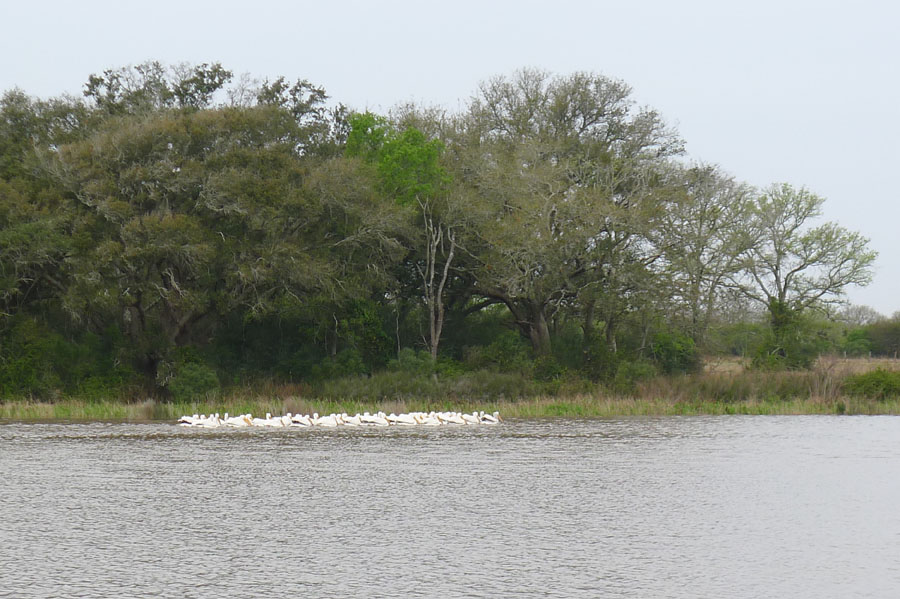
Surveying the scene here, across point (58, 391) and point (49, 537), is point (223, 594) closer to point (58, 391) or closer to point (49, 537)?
point (49, 537)

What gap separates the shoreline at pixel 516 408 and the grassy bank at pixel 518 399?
0.10 ft

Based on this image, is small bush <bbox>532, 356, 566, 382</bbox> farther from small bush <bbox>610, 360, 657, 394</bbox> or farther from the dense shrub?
the dense shrub

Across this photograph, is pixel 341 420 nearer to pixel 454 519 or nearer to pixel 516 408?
pixel 516 408

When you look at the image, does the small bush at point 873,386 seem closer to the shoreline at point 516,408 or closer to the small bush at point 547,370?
the shoreline at point 516,408

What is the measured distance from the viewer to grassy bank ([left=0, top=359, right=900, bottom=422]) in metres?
33.6

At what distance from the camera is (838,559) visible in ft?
35.1

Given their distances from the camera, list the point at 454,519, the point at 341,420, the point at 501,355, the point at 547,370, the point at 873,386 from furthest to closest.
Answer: the point at 501,355 < the point at 547,370 < the point at 873,386 < the point at 341,420 < the point at 454,519

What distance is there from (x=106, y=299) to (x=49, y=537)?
2579cm

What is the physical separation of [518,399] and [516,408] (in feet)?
13.2

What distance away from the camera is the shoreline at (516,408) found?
1308 inches

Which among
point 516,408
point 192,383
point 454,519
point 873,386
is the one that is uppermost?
point 192,383

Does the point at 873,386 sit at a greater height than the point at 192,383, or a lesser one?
lesser

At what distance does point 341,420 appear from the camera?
1196 inches

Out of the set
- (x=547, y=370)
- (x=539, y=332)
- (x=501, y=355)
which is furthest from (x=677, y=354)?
(x=501, y=355)
